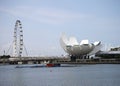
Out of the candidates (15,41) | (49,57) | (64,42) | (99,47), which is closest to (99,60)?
(99,47)

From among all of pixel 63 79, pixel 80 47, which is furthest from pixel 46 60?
pixel 63 79

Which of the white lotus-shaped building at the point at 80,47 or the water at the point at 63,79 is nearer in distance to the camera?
the water at the point at 63,79

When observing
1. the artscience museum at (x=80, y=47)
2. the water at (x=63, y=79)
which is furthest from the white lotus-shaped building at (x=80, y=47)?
the water at (x=63, y=79)

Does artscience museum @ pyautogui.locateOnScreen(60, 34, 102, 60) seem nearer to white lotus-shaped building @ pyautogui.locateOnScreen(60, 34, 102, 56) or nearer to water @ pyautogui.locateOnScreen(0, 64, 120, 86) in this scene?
white lotus-shaped building @ pyautogui.locateOnScreen(60, 34, 102, 56)

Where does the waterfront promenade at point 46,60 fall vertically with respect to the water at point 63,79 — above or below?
above

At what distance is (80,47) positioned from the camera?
119 m

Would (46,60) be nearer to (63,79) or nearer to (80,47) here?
(80,47)

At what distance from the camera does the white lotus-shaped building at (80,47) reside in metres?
118

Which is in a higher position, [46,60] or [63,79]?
[46,60]

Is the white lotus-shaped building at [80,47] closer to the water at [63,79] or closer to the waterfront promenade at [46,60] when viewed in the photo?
the waterfront promenade at [46,60]

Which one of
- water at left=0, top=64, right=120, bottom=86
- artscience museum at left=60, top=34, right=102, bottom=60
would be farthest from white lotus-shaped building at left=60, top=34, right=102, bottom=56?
water at left=0, top=64, right=120, bottom=86

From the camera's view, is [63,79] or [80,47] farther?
[80,47]

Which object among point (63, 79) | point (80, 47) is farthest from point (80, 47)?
point (63, 79)

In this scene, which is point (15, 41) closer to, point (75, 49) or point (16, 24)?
point (16, 24)
